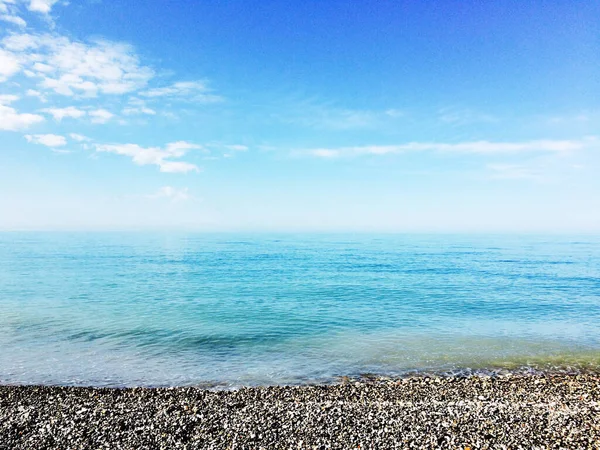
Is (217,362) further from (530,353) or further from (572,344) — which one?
(572,344)

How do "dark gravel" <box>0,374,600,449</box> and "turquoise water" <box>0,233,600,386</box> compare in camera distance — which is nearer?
"dark gravel" <box>0,374,600,449</box>

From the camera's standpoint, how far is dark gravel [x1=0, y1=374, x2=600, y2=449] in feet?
33.0

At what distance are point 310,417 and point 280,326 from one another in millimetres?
14274

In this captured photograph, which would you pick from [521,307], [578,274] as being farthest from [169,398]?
[578,274]

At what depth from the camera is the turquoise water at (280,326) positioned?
687 inches

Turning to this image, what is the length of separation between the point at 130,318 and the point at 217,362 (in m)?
12.0

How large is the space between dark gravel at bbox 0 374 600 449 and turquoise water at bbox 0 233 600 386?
92.1 inches

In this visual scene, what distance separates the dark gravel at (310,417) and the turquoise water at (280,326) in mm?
2340

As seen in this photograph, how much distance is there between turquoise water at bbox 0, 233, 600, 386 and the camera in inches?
687

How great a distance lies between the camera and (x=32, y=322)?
25.5m

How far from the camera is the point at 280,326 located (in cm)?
2547

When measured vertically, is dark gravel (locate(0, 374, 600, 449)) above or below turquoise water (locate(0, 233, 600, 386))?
above

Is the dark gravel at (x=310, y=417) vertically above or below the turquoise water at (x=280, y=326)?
above

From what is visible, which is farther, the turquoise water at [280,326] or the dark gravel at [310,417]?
the turquoise water at [280,326]
